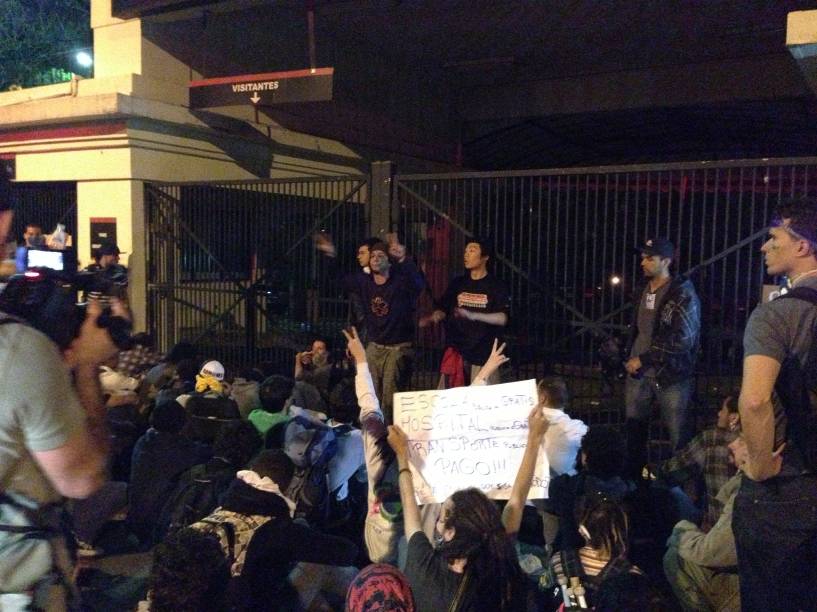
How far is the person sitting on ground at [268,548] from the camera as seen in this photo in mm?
3502

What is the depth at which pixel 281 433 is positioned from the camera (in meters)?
5.30

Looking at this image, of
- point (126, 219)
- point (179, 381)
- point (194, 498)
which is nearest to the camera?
point (194, 498)

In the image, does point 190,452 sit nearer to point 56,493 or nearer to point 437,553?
point 437,553

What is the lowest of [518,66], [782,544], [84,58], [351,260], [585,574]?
[585,574]

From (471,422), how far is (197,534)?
1324mm

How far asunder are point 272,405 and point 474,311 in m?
2.17

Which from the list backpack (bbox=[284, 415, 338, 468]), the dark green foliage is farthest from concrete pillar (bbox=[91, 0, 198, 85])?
backpack (bbox=[284, 415, 338, 468])

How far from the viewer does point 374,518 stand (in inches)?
154

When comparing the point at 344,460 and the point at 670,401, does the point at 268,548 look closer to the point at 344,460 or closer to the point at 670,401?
the point at 344,460

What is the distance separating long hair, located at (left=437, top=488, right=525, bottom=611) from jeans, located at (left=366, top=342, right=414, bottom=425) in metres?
4.51

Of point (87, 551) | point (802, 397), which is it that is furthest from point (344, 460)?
point (802, 397)

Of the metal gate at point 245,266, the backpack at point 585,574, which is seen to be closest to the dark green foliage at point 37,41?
the metal gate at point 245,266

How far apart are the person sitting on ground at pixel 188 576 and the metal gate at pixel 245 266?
6.01 m

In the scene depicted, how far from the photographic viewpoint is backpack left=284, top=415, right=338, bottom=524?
15.9 ft
